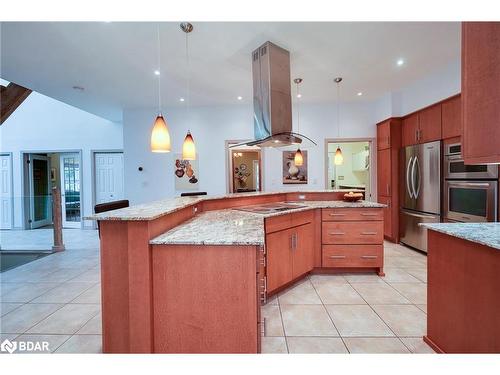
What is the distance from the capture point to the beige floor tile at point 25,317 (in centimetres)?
208

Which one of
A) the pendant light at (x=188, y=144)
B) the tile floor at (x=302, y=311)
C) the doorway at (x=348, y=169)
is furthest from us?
the doorway at (x=348, y=169)

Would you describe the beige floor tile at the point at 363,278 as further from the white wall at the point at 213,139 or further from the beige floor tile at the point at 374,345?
the white wall at the point at 213,139

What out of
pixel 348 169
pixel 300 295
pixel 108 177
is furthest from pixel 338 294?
pixel 108 177

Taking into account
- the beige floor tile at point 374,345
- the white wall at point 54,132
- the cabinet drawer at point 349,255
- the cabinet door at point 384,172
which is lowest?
the beige floor tile at point 374,345

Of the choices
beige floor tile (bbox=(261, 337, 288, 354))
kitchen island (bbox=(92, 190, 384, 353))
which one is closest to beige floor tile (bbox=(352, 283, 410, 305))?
beige floor tile (bbox=(261, 337, 288, 354))

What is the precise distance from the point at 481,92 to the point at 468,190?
2507 millimetres

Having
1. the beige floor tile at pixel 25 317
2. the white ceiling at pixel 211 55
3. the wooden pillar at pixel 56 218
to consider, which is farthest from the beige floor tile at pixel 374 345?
the wooden pillar at pixel 56 218

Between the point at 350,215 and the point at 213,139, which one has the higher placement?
the point at 213,139

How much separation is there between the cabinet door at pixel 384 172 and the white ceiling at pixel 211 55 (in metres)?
1.19

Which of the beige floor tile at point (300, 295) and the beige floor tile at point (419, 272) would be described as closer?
the beige floor tile at point (300, 295)

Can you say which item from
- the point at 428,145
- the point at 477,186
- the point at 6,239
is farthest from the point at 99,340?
the point at 6,239

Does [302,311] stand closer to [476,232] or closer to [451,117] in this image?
[476,232]

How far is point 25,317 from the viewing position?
7.36 ft
